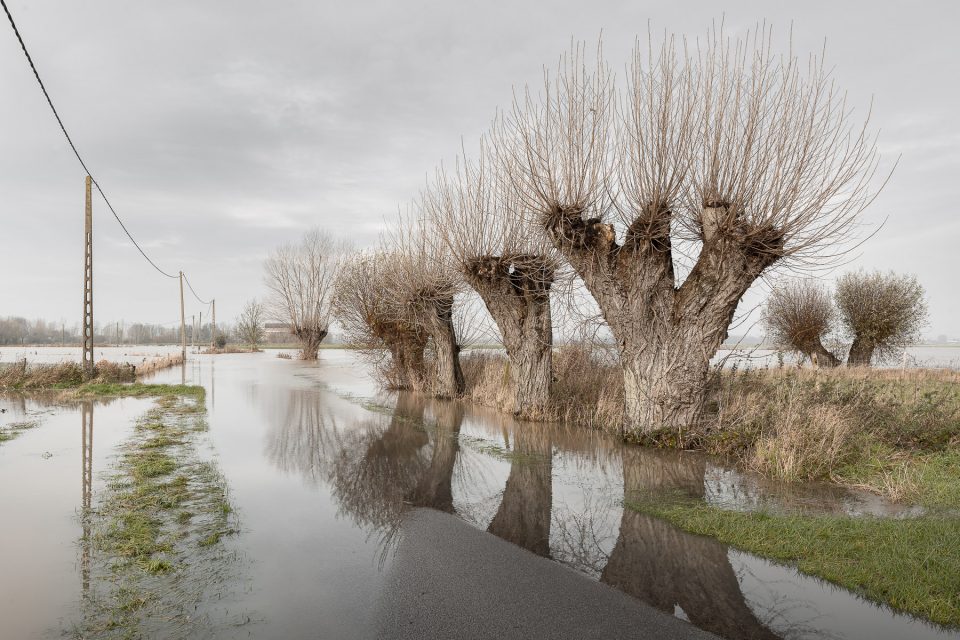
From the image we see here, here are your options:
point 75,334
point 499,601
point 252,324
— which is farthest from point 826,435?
point 75,334

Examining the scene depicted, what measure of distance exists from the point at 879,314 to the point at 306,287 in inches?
1613

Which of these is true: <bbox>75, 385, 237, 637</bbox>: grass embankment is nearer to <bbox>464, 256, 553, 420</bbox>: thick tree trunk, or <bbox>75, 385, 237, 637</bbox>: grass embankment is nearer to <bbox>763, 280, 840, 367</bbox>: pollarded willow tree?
<bbox>464, 256, 553, 420</bbox>: thick tree trunk

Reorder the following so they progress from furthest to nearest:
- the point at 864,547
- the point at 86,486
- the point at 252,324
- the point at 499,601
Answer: the point at 252,324 < the point at 86,486 < the point at 864,547 < the point at 499,601

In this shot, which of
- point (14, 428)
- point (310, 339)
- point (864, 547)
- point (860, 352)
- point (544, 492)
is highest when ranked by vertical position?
point (310, 339)

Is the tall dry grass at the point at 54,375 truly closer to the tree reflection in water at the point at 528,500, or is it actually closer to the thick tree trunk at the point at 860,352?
the tree reflection in water at the point at 528,500

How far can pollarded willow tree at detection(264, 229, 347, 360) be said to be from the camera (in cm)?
4472

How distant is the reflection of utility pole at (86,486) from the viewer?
4443mm

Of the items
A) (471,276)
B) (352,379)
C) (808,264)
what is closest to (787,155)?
(808,264)

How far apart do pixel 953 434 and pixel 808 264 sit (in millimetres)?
3686

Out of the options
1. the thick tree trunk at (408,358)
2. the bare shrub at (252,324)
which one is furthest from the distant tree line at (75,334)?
the thick tree trunk at (408,358)

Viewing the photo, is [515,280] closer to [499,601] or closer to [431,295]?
[431,295]

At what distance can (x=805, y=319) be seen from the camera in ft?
97.5

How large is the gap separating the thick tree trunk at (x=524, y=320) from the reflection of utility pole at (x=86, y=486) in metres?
8.98

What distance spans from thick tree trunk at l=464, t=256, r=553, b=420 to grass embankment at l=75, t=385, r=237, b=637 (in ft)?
24.9
